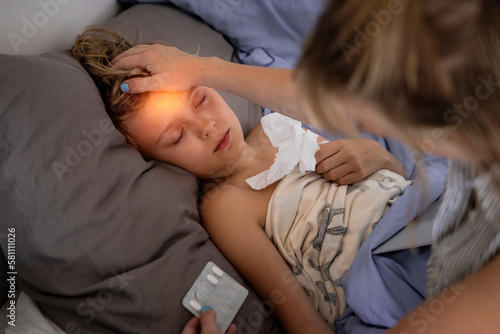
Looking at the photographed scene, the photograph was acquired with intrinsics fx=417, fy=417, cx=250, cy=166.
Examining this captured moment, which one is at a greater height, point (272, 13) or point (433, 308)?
point (272, 13)

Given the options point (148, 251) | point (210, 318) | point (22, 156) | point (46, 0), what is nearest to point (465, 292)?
point (210, 318)

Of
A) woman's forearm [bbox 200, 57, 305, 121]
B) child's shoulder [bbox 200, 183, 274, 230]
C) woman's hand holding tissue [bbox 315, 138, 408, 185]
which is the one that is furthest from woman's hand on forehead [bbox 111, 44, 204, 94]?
woman's hand holding tissue [bbox 315, 138, 408, 185]

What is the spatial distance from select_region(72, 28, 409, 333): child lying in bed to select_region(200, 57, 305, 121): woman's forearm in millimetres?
128

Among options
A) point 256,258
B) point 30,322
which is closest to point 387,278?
point 256,258

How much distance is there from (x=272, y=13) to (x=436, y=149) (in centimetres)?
110

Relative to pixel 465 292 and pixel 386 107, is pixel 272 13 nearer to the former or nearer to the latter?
pixel 386 107

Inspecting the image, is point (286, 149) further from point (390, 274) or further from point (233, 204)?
point (390, 274)

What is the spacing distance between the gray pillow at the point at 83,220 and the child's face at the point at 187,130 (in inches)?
5.5

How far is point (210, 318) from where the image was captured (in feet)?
2.90

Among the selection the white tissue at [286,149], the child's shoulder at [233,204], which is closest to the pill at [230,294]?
the child's shoulder at [233,204]

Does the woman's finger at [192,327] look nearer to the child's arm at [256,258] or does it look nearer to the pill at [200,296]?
the pill at [200,296]

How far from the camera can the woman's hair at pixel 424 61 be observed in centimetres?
46

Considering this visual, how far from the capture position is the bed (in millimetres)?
854

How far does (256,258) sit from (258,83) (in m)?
0.43
